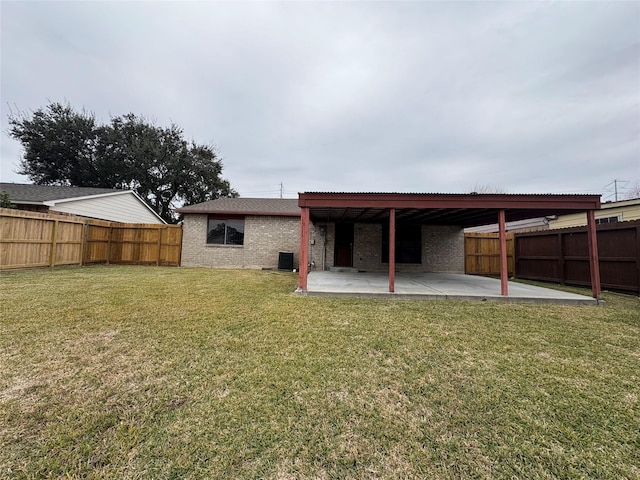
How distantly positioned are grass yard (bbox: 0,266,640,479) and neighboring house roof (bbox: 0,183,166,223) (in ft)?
31.4

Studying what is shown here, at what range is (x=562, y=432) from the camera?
183 cm

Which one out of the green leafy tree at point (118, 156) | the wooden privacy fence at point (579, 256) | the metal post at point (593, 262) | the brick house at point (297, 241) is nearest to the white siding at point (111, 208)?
the brick house at point (297, 241)

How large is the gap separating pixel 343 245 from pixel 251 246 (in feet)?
14.0

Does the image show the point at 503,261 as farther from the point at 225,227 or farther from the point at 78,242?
the point at 78,242

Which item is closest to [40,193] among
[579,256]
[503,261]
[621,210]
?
[503,261]

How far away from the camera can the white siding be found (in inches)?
455

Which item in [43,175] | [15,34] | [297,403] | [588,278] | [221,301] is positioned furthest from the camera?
[43,175]

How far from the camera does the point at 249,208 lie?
484 inches

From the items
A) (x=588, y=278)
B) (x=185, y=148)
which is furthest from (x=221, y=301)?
(x=185, y=148)

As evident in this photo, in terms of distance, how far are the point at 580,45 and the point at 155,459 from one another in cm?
1507

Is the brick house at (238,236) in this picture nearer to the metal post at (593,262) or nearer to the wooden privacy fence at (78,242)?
the wooden privacy fence at (78,242)

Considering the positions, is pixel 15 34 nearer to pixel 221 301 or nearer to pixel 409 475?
pixel 221 301

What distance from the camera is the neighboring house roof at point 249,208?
1170cm

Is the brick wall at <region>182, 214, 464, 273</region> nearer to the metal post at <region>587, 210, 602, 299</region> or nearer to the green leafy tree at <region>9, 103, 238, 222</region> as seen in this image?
the metal post at <region>587, 210, 602, 299</region>
